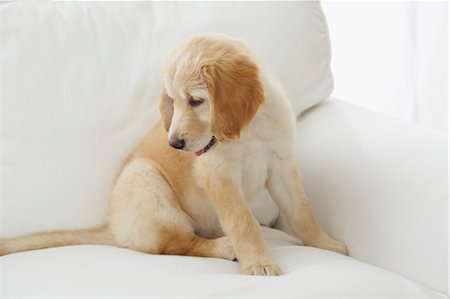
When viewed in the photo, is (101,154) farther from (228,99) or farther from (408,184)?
(408,184)

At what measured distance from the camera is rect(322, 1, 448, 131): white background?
268 centimetres

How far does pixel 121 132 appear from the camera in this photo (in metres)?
1.85

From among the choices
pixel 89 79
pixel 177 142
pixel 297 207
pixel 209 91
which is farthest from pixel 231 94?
pixel 89 79

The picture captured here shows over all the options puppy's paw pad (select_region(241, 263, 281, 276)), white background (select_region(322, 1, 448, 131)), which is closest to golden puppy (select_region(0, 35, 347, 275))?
puppy's paw pad (select_region(241, 263, 281, 276))

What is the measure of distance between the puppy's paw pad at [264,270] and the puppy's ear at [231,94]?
294 millimetres

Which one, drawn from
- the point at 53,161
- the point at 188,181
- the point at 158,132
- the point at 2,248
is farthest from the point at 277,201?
the point at 2,248

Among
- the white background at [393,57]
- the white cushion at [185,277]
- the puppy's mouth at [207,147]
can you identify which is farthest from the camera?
the white background at [393,57]

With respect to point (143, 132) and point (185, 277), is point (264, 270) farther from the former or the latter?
point (143, 132)

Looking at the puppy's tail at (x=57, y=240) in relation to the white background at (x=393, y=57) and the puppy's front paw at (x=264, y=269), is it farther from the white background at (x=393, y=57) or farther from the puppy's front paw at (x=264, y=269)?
the white background at (x=393, y=57)

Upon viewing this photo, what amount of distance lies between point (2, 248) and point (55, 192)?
0.19 meters

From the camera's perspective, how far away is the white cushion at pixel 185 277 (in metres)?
1.32

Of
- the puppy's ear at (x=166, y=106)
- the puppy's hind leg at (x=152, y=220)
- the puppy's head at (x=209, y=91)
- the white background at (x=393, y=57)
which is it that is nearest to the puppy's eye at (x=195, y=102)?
Result: the puppy's head at (x=209, y=91)

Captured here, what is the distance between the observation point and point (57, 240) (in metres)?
1.71

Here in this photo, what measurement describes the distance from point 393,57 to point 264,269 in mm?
1546
